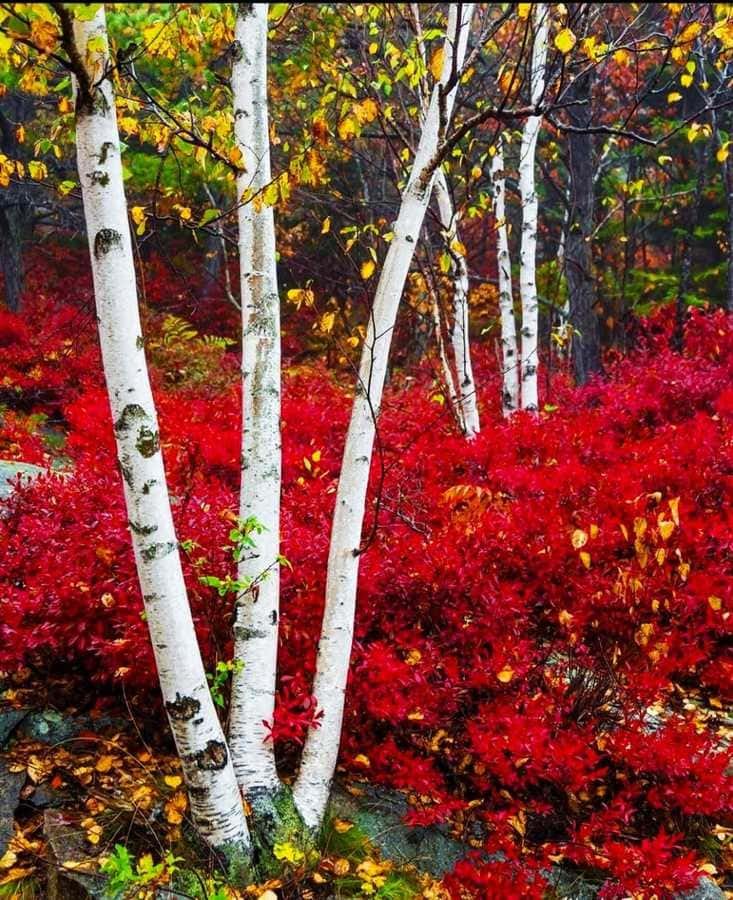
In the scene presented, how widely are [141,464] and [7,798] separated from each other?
5.95 ft

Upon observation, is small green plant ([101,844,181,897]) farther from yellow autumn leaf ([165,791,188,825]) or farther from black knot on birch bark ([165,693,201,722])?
black knot on birch bark ([165,693,201,722])

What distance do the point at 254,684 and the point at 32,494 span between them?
2509 millimetres

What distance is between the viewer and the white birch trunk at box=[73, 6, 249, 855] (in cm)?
232

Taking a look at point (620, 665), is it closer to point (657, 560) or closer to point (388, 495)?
point (657, 560)

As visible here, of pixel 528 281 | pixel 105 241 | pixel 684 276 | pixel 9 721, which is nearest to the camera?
pixel 105 241

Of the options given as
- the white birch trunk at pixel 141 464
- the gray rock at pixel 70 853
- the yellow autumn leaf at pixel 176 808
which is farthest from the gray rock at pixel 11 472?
the white birch trunk at pixel 141 464

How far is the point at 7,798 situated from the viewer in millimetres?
3082

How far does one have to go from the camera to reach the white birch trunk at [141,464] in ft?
7.62

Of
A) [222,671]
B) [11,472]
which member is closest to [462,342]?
[11,472]

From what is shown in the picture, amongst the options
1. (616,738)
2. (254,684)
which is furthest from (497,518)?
(254,684)

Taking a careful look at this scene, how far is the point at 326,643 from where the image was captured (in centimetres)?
313

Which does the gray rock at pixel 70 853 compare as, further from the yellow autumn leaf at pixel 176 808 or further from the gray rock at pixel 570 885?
the gray rock at pixel 570 885

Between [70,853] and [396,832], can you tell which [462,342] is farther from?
[70,853]

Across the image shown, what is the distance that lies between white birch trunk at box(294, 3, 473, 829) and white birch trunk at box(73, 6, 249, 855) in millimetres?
402
